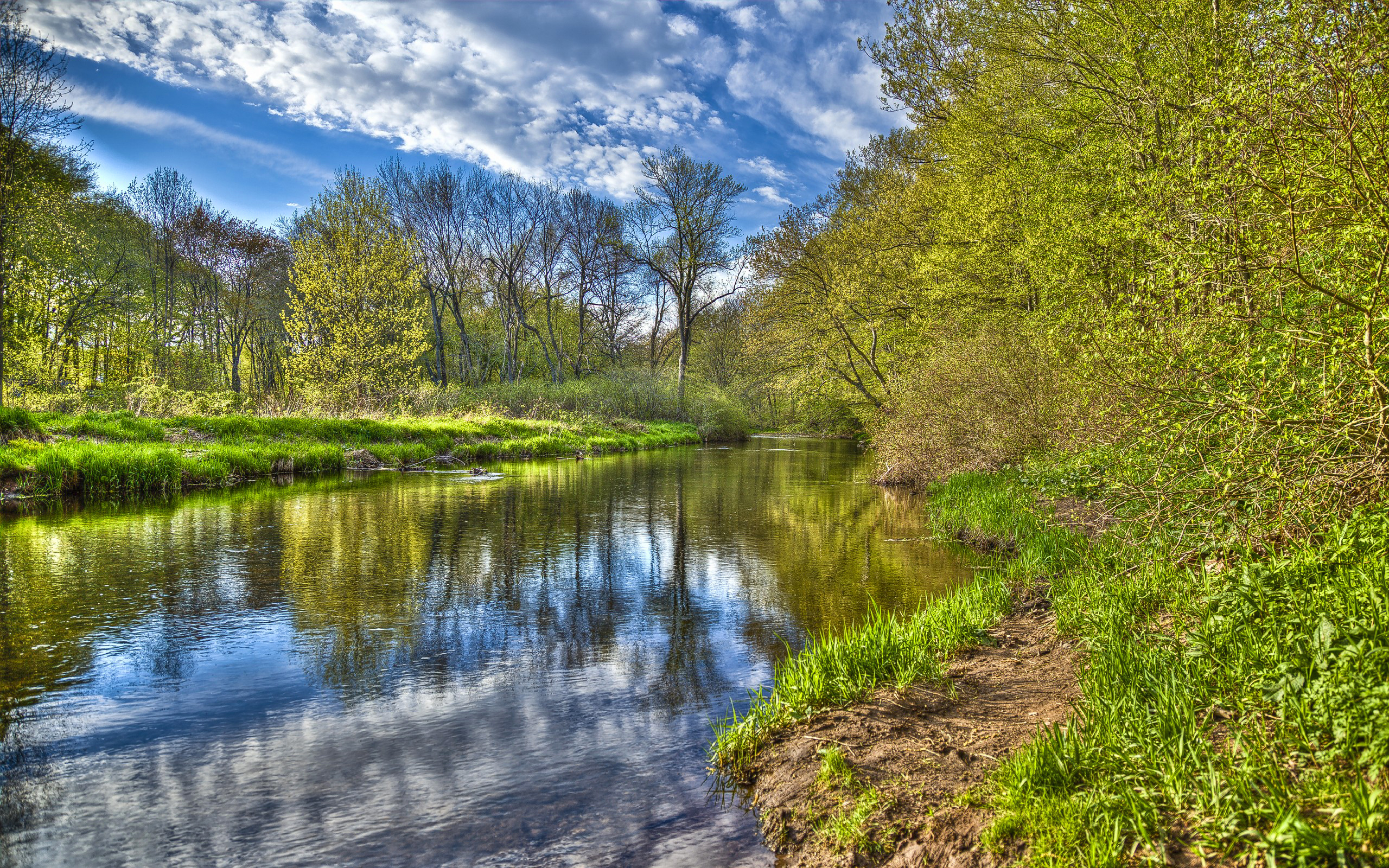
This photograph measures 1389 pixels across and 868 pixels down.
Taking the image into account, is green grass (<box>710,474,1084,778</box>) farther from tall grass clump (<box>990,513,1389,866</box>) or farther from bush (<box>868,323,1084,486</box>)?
bush (<box>868,323,1084,486</box>)

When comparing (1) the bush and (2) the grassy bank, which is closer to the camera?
(1) the bush

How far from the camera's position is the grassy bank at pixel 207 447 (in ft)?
40.9

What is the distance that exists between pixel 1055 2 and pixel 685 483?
12774 millimetres

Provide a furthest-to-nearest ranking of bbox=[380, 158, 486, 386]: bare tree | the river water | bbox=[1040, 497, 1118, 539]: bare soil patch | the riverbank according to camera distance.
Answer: bbox=[380, 158, 486, 386]: bare tree, bbox=[1040, 497, 1118, 539]: bare soil patch, the river water, the riverbank

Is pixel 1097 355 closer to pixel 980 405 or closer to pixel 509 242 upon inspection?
pixel 980 405

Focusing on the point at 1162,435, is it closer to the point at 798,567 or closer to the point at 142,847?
the point at 798,567

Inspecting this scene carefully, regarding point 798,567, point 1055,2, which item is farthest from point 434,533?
point 1055,2

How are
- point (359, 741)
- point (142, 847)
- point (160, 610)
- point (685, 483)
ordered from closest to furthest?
point (142, 847), point (359, 741), point (160, 610), point (685, 483)

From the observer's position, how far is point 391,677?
4.92m

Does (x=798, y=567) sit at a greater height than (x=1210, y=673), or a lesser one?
lesser

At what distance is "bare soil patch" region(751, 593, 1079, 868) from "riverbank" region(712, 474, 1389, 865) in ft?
0.03

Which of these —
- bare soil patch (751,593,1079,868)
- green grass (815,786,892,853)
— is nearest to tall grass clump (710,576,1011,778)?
bare soil patch (751,593,1079,868)

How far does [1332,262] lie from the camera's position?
3689 millimetres

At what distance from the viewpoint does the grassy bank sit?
1247 centimetres
